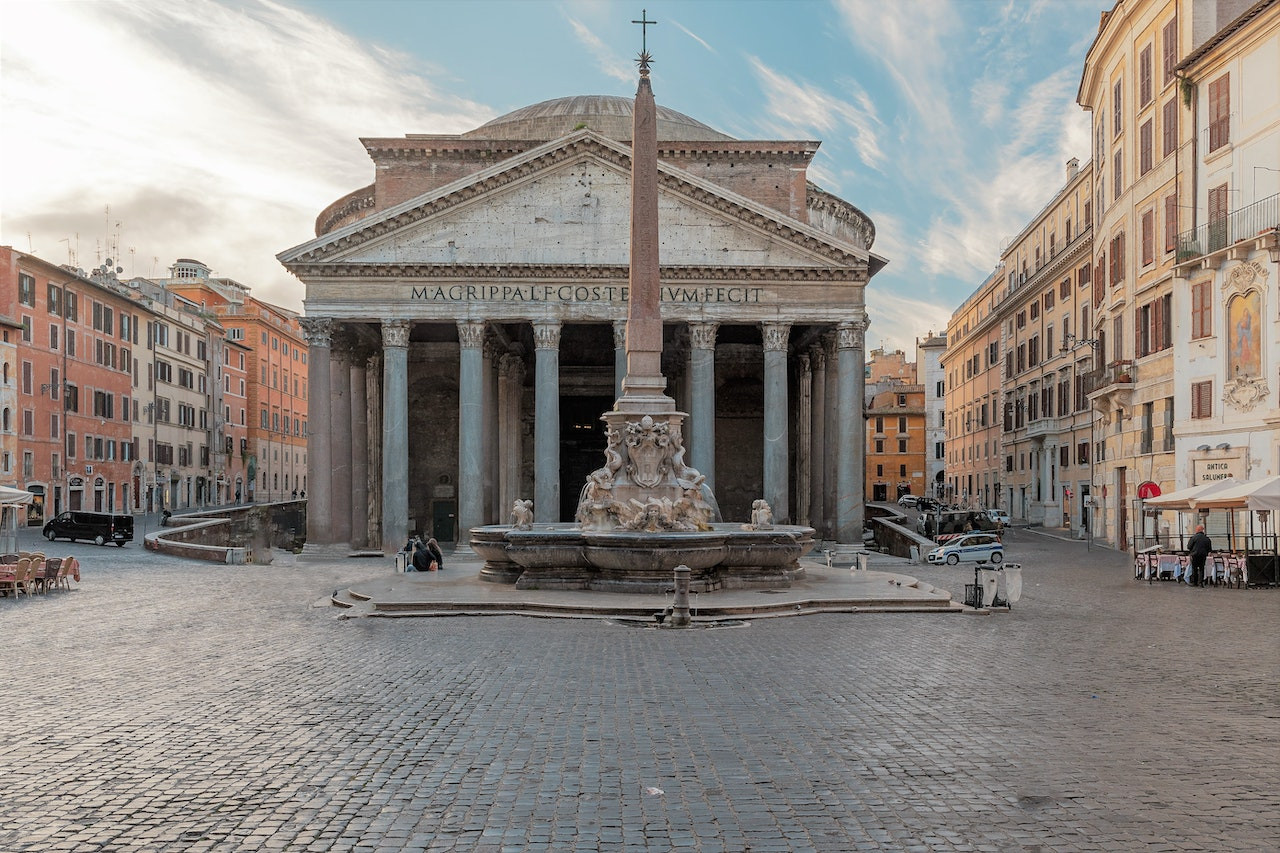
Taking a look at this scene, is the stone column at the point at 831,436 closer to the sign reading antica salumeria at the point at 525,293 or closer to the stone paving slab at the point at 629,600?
the sign reading antica salumeria at the point at 525,293

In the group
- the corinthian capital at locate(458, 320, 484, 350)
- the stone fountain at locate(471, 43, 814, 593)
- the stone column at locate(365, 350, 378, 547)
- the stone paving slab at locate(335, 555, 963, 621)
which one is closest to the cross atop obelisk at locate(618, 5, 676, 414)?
the stone fountain at locate(471, 43, 814, 593)

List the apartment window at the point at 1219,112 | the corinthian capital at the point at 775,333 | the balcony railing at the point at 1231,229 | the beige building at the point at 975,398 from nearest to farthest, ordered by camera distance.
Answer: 1. the balcony railing at the point at 1231,229
2. the apartment window at the point at 1219,112
3. the corinthian capital at the point at 775,333
4. the beige building at the point at 975,398

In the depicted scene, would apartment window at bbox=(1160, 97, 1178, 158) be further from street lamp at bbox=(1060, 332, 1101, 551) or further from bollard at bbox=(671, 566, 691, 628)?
bollard at bbox=(671, 566, 691, 628)

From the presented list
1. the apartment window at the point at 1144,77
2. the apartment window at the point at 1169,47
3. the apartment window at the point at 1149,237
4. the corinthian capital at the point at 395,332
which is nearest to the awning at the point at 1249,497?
the apartment window at the point at 1149,237

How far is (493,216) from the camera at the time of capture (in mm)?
36031

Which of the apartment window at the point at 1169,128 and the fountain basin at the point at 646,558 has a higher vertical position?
the apartment window at the point at 1169,128

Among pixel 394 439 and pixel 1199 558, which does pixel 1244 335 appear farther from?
pixel 394 439

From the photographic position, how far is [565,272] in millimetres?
35875

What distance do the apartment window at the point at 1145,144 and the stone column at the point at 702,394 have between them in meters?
13.4

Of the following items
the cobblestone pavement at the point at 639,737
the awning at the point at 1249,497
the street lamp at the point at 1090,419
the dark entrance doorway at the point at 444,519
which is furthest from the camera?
the dark entrance doorway at the point at 444,519

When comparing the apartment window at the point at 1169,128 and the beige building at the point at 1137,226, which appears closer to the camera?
the beige building at the point at 1137,226

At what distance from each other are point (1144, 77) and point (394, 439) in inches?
984

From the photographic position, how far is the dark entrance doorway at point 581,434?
4875cm

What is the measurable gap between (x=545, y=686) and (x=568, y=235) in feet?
88.2
